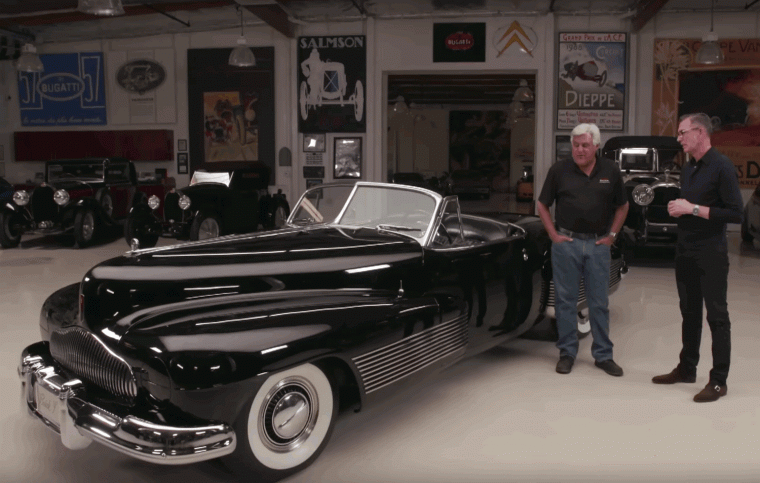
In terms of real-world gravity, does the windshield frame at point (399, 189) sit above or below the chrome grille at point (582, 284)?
above

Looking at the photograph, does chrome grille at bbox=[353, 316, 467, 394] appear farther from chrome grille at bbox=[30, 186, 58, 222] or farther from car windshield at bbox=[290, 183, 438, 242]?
chrome grille at bbox=[30, 186, 58, 222]

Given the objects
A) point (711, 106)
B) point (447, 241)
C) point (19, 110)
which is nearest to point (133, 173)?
point (19, 110)

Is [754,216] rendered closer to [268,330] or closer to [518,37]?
[518,37]

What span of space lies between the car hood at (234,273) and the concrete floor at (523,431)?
68 centimetres

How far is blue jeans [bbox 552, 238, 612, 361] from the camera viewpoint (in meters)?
4.06

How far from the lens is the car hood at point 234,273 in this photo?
293cm

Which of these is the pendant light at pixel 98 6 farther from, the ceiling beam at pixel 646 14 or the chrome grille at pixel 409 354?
the ceiling beam at pixel 646 14

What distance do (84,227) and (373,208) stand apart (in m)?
7.11

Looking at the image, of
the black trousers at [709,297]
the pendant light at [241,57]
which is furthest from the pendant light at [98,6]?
the black trousers at [709,297]

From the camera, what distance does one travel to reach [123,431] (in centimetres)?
233

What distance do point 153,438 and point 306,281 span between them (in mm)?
1143

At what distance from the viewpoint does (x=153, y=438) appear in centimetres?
229

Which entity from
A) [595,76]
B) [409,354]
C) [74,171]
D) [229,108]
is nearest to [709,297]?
[409,354]

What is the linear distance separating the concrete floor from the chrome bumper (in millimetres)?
384
